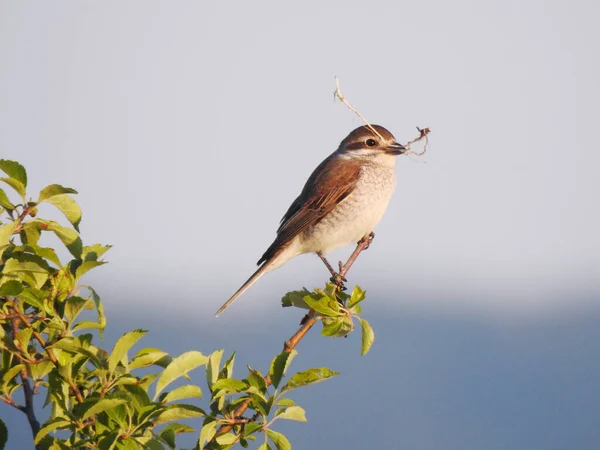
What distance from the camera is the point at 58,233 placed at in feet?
14.2

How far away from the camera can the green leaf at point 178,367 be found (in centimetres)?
419

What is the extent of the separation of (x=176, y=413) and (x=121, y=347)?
1.02ft

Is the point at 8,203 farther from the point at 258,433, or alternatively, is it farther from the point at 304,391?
the point at 304,391

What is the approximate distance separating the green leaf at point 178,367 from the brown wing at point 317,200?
452 cm

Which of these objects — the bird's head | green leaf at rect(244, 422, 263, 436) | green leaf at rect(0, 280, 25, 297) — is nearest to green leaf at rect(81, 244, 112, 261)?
green leaf at rect(0, 280, 25, 297)

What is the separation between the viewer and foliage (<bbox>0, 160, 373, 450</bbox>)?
3.99m

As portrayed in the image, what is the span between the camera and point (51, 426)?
3883 millimetres

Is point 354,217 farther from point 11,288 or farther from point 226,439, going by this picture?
point 11,288

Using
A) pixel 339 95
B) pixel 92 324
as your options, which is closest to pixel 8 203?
pixel 92 324

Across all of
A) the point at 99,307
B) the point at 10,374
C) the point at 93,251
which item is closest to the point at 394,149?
the point at 93,251

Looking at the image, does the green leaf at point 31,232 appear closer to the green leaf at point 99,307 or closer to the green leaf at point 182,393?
the green leaf at point 99,307

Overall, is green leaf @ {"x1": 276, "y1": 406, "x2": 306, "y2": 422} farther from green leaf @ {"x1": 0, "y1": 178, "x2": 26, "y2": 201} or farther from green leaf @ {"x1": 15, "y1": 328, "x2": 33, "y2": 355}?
green leaf @ {"x1": 0, "y1": 178, "x2": 26, "y2": 201}

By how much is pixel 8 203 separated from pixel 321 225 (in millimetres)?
4938

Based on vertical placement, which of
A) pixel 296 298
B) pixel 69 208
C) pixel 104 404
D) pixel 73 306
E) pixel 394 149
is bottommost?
pixel 104 404
